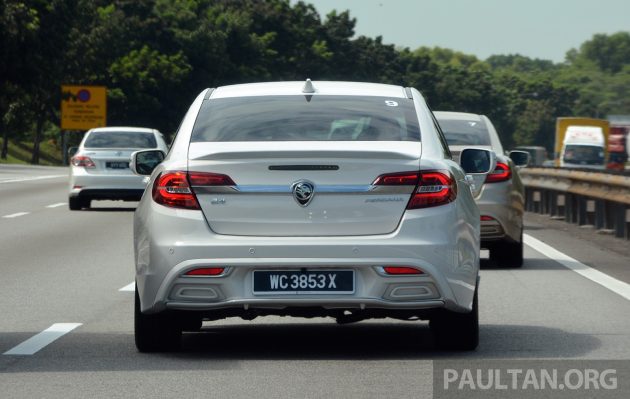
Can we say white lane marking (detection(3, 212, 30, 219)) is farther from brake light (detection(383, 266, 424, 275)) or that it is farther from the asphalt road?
brake light (detection(383, 266, 424, 275))

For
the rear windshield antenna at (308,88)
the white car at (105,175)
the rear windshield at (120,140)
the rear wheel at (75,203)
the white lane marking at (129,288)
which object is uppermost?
the rear windshield antenna at (308,88)

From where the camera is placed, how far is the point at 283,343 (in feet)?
30.1

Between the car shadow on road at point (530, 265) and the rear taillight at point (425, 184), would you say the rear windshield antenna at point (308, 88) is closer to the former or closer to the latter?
the rear taillight at point (425, 184)

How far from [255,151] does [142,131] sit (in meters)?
19.9

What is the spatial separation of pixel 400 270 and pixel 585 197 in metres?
15.7

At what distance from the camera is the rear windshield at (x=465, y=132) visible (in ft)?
52.4

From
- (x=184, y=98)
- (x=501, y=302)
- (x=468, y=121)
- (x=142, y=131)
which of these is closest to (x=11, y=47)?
(x=184, y=98)

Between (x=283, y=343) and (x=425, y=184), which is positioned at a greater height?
(x=425, y=184)

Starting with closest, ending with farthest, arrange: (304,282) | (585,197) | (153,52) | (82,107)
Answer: (304,282), (585,197), (82,107), (153,52)

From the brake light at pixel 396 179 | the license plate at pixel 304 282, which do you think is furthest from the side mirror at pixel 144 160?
the brake light at pixel 396 179

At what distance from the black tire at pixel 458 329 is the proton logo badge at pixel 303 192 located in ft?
3.51

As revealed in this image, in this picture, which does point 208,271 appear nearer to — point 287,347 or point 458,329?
point 287,347

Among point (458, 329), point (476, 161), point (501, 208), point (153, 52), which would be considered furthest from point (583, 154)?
point (458, 329)

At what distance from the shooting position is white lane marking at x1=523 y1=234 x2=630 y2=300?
12.8 meters
